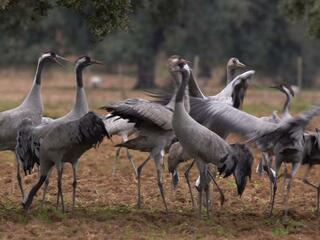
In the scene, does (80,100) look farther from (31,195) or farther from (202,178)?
(202,178)

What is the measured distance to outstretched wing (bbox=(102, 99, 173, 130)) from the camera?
428 inches

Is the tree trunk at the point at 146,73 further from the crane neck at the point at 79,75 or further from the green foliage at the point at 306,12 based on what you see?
the crane neck at the point at 79,75

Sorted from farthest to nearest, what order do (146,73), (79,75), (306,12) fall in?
(146,73) → (306,12) → (79,75)

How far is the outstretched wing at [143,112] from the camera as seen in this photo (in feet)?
35.6

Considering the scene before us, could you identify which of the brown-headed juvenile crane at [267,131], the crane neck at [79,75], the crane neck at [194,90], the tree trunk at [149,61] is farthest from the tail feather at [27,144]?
the tree trunk at [149,61]

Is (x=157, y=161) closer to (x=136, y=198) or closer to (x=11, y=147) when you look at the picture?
(x=136, y=198)

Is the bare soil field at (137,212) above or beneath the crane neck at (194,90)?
beneath

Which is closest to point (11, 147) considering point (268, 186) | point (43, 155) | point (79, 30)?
point (43, 155)

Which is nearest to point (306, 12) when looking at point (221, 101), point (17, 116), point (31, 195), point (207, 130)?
point (221, 101)

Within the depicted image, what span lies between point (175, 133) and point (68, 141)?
4.17 ft

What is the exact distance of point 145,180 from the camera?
14.5m

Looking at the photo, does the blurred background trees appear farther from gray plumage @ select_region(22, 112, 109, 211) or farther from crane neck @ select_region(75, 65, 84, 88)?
gray plumage @ select_region(22, 112, 109, 211)

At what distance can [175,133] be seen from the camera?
10570 mm

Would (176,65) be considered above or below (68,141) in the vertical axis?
above
